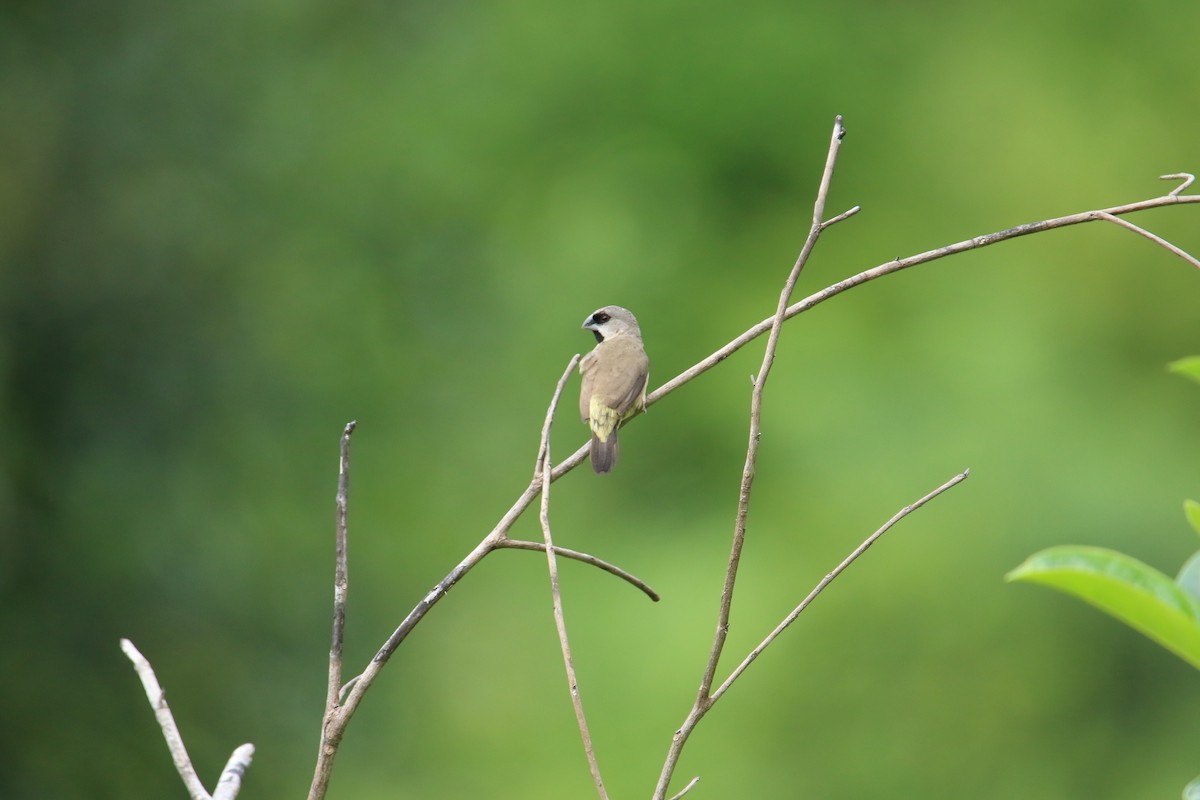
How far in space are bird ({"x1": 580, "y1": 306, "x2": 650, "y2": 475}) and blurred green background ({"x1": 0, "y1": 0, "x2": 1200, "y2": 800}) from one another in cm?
290

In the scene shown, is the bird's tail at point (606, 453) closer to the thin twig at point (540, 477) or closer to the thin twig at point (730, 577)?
the thin twig at point (540, 477)

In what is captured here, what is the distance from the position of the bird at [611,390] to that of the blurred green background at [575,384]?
114 inches

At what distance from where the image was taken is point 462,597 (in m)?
8.73

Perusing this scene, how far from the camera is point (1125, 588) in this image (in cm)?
114

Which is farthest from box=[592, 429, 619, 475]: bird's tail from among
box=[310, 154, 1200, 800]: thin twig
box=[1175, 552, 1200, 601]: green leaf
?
box=[1175, 552, 1200, 601]: green leaf

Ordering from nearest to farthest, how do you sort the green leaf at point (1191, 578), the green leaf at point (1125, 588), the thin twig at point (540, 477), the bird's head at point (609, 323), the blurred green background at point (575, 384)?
the green leaf at point (1125, 588)
the green leaf at point (1191, 578)
the thin twig at point (540, 477)
the bird's head at point (609, 323)
the blurred green background at point (575, 384)

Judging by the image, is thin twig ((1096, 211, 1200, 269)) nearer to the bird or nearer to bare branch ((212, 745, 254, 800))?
bare branch ((212, 745, 254, 800))

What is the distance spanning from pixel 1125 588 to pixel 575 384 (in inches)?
253

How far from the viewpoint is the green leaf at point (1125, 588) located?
109cm

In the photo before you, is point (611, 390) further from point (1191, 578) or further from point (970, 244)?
point (1191, 578)

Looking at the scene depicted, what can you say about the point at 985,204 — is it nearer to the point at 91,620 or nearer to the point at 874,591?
the point at 874,591

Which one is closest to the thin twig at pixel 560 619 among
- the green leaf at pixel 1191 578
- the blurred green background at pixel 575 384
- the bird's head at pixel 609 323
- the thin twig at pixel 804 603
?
the thin twig at pixel 804 603

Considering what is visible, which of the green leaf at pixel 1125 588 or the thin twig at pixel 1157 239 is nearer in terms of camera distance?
the green leaf at pixel 1125 588

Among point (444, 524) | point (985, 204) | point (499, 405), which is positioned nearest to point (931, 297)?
point (985, 204)
